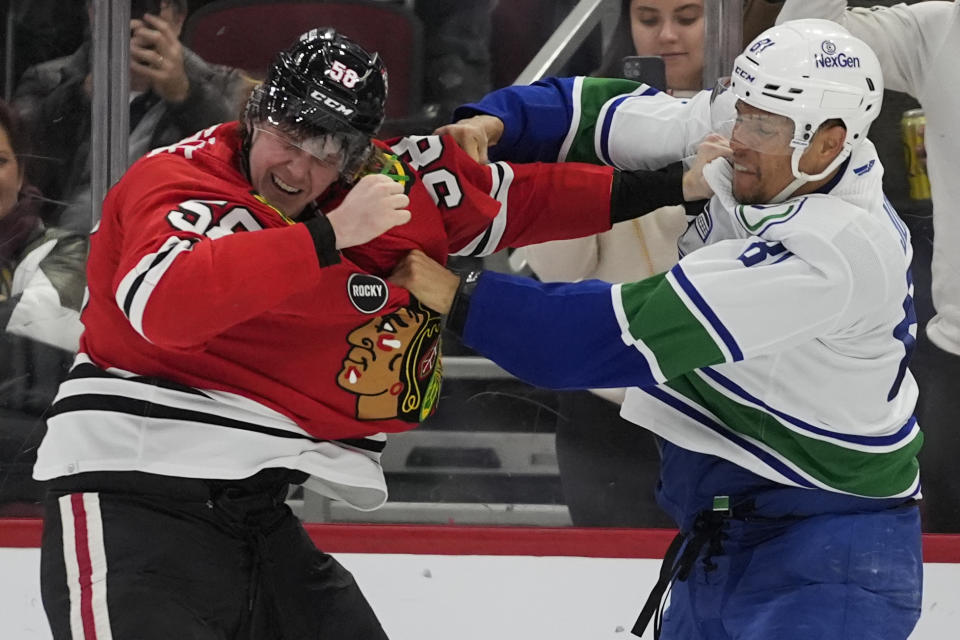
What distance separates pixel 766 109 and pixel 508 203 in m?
0.46

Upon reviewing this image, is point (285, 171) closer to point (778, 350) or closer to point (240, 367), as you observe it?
point (240, 367)

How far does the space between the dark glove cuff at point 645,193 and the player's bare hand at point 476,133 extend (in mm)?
208

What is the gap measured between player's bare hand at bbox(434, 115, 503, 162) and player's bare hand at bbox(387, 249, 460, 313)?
28cm

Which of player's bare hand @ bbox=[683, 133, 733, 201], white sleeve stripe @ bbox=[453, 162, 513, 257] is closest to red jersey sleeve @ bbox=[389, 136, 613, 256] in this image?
white sleeve stripe @ bbox=[453, 162, 513, 257]

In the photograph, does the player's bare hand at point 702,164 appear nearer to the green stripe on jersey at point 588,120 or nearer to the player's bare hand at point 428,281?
the green stripe on jersey at point 588,120

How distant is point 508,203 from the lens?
2.13 metres

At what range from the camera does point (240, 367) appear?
1.82 meters

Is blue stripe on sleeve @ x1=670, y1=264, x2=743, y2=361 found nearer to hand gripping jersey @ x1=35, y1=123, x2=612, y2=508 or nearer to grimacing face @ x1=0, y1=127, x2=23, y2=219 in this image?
hand gripping jersey @ x1=35, y1=123, x2=612, y2=508

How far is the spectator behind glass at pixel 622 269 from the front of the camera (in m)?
2.57

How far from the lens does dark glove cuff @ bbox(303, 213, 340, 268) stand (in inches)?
65.6

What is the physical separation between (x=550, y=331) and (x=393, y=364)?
23cm

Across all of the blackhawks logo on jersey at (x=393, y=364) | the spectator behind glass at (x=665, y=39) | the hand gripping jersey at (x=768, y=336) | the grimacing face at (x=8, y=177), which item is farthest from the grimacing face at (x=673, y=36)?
the grimacing face at (x=8, y=177)

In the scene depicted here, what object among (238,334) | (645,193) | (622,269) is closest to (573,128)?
(645,193)

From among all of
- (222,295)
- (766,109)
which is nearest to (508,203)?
(766,109)
